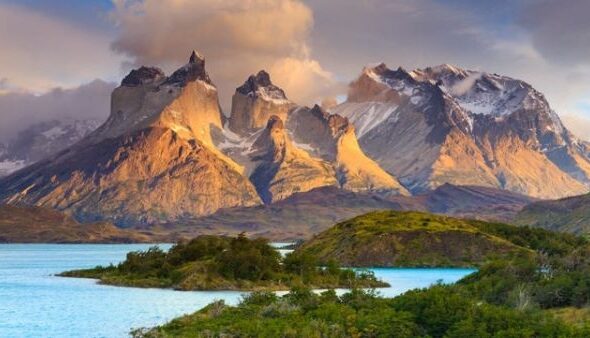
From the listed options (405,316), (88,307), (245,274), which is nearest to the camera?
(405,316)

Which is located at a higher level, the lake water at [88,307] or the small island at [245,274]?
the small island at [245,274]

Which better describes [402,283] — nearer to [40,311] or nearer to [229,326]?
[40,311]

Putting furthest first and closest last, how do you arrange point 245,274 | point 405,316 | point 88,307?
point 245,274
point 88,307
point 405,316

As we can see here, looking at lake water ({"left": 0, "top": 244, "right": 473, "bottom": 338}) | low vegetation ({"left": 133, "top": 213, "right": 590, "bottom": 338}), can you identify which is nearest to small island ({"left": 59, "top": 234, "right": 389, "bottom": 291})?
A: lake water ({"left": 0, "top": 244, "right": 473, "bottom": 338})

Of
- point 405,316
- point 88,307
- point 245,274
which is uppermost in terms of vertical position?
point 245,274

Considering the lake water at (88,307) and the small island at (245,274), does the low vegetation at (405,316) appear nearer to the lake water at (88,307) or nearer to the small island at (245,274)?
the lake water at (88,307)

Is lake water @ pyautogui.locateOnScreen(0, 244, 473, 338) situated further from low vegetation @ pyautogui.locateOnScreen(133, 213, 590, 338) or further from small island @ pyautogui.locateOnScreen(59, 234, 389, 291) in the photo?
low vegetation @ pyautogui.locateOnScreen(133, 213, 590, 338)

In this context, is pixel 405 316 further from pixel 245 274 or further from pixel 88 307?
pixel 245 274

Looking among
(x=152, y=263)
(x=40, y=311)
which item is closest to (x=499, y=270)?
(x=40, y=311)

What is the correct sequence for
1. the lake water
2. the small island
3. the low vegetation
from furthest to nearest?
the small island, the lake water, the low vegetation

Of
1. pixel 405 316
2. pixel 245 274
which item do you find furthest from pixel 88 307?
pixel 405 316

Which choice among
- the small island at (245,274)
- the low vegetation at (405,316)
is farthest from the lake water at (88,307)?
the low vegetation at (405,316)

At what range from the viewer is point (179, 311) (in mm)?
127125

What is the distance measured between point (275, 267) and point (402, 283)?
1231 inches
